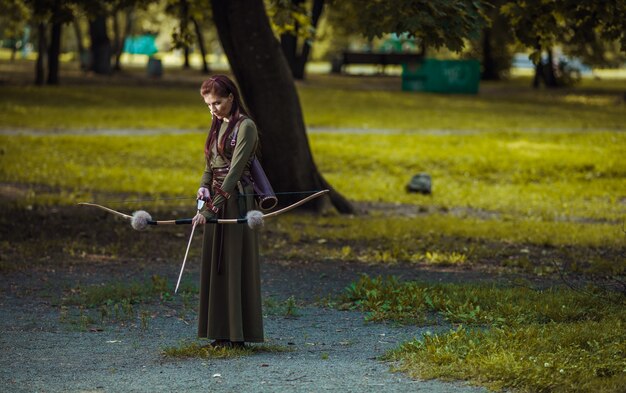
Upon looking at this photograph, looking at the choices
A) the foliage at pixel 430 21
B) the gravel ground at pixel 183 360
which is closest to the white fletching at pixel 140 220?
the gravel ground at pixel 183 360

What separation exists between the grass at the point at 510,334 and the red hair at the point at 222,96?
67.6 inches

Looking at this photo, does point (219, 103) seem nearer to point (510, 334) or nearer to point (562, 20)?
point (510, 334)

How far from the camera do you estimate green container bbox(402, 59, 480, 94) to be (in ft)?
136

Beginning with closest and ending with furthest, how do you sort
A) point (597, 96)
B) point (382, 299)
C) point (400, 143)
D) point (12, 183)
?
point (382, 299)
point (12, 183)
point (400, 143)
point (597, 96)

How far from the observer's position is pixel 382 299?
9594 millimetres

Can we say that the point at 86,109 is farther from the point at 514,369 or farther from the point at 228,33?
the point at 514,369

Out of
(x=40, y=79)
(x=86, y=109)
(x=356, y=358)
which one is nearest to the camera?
(x=356, y=358)

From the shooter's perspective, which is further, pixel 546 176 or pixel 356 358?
pixel 546 176

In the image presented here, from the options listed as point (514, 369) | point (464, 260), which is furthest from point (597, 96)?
point (514, 369)

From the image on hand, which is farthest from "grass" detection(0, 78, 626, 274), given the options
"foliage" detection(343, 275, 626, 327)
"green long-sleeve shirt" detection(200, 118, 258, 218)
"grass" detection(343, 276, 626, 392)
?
"green long-sleeve shirt" detection(200, 118, 258, 218)

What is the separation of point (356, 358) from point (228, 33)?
807cm

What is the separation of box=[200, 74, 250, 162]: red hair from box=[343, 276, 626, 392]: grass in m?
1.72

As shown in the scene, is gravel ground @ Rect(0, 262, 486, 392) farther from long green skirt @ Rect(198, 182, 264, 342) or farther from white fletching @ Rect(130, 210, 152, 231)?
white fletching @ Rect(130, 210, 152, 231)

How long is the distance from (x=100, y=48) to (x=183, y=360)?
37.2 metres
